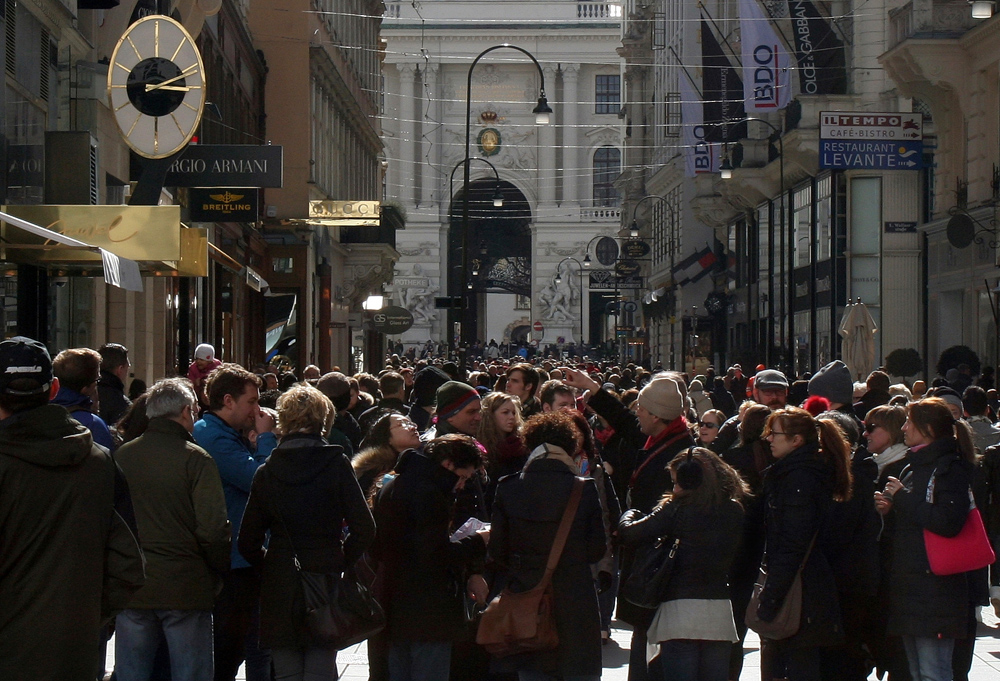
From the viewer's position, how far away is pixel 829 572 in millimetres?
6949

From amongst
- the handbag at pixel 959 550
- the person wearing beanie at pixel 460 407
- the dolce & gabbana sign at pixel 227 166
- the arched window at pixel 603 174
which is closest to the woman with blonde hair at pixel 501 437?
the person wearing beanie at pixel 460 407

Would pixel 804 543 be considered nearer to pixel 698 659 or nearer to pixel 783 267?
pixel 698 659

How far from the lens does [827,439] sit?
23.2ft

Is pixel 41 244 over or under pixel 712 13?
under

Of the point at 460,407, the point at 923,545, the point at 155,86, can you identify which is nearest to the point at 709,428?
the point at 460,407

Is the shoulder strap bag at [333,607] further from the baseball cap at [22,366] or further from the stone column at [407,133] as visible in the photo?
the stone column at [407,133]

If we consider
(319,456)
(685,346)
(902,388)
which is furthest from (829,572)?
(685,346)

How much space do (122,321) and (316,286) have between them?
20.4 metres

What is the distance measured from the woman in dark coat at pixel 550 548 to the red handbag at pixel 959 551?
187 cm

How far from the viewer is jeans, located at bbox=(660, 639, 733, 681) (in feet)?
22.1

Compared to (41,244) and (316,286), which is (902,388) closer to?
(41,244)

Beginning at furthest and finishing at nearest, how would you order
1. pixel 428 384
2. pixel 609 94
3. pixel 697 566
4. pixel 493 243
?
pixel 493 243 < pixel 609 94 < pixel 428 384 < pixel 697 566

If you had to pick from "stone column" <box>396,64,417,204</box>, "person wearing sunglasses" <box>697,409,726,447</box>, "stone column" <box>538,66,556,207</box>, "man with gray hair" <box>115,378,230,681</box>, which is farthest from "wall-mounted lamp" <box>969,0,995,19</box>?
"stone column" <box>396,64,417,204</box>

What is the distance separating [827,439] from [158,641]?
328 centimetres
